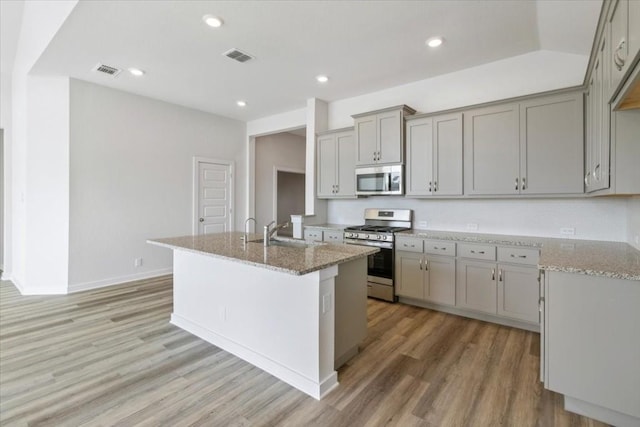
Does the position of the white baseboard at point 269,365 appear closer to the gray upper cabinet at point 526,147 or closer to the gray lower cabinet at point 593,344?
the gray lower cabinet at point 593,344

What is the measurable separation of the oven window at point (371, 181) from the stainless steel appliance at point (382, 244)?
17.6 inches

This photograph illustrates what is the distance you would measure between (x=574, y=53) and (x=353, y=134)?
2.55 meters

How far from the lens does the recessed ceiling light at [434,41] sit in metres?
3.11

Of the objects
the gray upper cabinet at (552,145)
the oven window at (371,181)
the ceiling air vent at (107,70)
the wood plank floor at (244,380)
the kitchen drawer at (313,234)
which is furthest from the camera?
the kitchen drawer at (313,234)

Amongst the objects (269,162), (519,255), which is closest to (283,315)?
(519,255)

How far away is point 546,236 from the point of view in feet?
11.0

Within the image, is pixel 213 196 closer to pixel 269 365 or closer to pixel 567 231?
pixel 269 365

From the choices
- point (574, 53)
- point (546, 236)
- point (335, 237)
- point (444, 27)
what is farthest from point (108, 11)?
point (546, 236)

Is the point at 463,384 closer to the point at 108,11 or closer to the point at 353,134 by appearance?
the point at 353,134

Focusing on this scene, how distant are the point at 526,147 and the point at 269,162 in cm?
506

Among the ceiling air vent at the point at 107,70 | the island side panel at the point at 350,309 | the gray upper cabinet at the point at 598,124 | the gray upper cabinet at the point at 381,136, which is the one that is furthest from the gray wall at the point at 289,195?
the gray upper cabinet at the point at 598,124

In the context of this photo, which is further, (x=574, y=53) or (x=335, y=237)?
(x=335, y=237)

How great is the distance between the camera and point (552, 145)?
10.1 ft

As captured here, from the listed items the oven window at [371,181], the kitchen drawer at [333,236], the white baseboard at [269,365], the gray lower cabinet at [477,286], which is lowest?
the white baseboard at [269,365]
